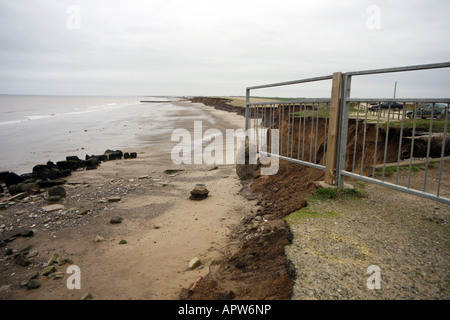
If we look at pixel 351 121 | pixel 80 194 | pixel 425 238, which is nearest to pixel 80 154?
pixel 80 194

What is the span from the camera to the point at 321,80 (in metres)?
4.81

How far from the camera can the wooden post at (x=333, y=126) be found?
434cm

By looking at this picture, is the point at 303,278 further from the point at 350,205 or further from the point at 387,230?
the point at 350,205

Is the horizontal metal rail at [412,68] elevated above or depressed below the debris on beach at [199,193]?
above

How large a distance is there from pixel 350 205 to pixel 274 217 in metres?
1.15

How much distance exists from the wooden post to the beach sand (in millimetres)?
1767

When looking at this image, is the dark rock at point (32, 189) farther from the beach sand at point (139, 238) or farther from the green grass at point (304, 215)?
the green grass at point (304, 215)

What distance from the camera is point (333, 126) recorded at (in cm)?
447

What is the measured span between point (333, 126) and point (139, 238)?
369 centimetres

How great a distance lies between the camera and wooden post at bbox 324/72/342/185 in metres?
4.34

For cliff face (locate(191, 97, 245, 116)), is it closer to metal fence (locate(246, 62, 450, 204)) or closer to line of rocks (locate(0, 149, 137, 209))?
line of rocks (locate(0, 149, 137, 209))

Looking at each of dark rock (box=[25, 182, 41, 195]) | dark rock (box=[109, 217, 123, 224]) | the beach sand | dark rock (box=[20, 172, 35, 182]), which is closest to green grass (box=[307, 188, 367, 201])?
the beach sand

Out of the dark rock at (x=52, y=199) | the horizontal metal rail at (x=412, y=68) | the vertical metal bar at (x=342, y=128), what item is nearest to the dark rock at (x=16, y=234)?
the dark rock at (x=52, y=199)

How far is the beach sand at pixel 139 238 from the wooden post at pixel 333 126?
5.80 feet
